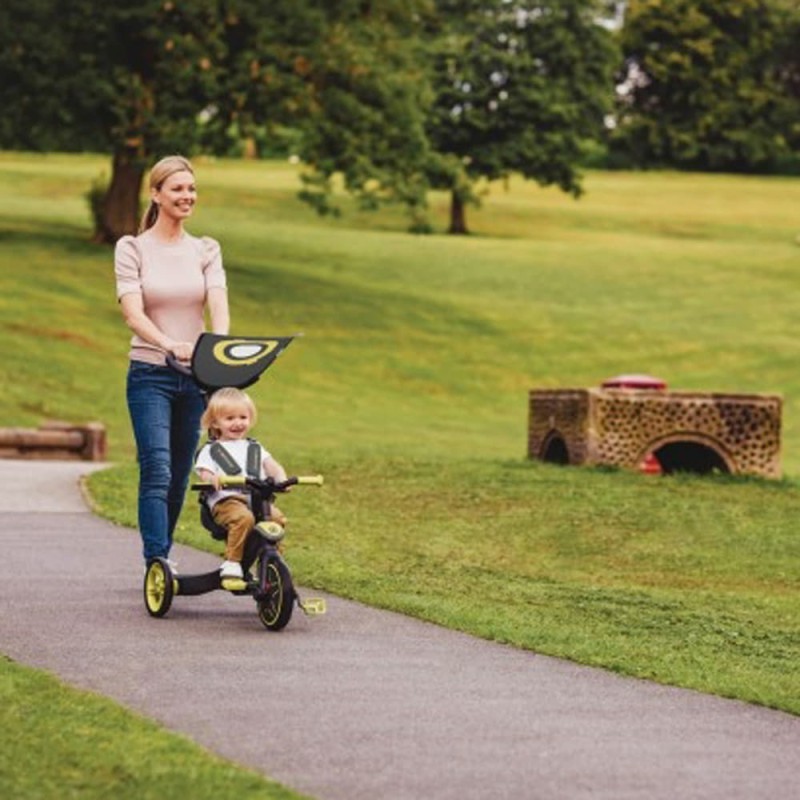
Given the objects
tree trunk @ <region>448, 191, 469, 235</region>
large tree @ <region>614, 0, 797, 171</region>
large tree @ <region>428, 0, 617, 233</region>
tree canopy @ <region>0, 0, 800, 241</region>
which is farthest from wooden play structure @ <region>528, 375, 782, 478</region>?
large tree @ <region>614, 0, 797, 171</region>

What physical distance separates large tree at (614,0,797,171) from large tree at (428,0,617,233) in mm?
28814

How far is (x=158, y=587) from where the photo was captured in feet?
34.6

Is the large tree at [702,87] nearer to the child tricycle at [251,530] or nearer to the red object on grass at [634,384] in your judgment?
the red object on grass at [634,384]

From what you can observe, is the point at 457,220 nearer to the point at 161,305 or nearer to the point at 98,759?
the point at 161,305

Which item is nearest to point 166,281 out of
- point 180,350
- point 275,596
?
point 180,350

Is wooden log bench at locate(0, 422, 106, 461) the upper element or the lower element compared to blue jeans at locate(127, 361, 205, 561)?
lower

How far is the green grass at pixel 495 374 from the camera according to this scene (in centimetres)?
1255

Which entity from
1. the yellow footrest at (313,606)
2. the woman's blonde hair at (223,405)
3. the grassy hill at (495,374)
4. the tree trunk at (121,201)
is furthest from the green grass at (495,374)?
the woman's blonde hair at (223,405)

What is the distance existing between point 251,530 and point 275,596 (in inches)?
16.4

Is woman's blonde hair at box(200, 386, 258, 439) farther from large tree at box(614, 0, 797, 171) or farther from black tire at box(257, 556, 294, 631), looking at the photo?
large tree at box(614, 0, 797, 171)

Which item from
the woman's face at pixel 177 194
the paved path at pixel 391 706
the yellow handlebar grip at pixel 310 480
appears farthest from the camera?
the woman's face at pixel 177 194

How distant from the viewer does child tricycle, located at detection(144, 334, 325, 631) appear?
10.2 meters

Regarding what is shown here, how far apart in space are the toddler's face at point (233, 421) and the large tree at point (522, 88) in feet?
190

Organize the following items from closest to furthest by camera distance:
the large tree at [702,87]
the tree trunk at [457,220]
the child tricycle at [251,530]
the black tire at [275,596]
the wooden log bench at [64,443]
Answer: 1. the black tire at [275,596]
2. the child tricycle at [251,530]
3. the wooden log bench at [64,443]
4. the tree trunk at [457,220]
5. the large tree at [702,87]
